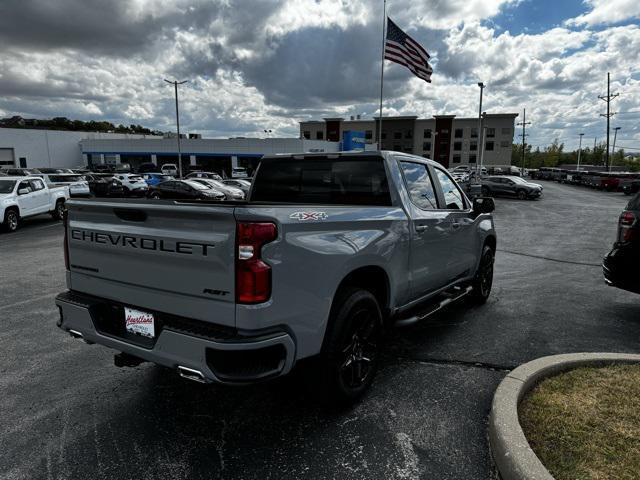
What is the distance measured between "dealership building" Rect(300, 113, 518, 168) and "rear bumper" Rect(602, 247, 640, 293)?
78.1m

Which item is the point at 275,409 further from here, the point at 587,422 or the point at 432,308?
the point at 587,422

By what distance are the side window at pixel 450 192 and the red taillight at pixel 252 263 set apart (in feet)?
9.99

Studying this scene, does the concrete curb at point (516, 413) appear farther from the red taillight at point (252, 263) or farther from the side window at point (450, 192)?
the side window at point (450, 192)

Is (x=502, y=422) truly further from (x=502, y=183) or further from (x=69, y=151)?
(x=69, y=151)

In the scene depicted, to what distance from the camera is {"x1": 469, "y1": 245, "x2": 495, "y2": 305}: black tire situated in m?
6.09

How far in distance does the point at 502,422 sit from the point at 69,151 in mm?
75755

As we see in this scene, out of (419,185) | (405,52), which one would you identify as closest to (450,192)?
(419,185)

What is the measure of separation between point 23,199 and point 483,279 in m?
15.1

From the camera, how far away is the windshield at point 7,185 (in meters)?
14.7

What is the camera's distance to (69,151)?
66938mm

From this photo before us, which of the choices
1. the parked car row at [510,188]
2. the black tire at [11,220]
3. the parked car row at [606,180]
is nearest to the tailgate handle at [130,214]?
the black tire at [11,220]

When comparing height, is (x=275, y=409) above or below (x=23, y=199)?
below

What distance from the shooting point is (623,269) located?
17.7ft

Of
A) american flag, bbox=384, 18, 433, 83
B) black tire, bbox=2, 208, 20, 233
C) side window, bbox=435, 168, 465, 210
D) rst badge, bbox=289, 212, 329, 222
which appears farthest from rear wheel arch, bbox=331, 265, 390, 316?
american flag, bbox=384, 18, 433, 83
